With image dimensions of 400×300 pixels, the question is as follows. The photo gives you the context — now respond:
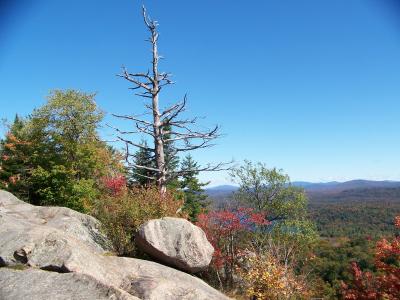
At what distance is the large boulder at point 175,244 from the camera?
10.3 metres

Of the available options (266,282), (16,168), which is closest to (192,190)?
(16,168)

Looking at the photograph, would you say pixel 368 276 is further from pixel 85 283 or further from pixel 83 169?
pixel 85 283

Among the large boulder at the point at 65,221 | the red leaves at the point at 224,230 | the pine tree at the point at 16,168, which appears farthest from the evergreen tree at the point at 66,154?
the red leaves at the point at 224,230

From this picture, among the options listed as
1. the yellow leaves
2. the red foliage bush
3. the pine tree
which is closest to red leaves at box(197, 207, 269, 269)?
the red foliage bush

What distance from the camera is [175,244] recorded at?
10.5 meters

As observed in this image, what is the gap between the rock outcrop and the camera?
6332 millimetres

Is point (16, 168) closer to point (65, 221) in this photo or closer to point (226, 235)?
point (65, 221)

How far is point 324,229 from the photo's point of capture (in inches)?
5349

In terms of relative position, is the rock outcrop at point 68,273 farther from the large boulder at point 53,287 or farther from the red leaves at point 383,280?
the red leaves at point 383,280

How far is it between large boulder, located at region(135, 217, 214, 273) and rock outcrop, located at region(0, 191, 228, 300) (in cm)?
78

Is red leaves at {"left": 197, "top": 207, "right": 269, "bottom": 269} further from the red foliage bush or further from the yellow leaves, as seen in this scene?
the yellow leaves

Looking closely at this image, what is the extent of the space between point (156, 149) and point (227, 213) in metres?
4.95

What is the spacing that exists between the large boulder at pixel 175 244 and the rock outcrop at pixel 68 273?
78 cm

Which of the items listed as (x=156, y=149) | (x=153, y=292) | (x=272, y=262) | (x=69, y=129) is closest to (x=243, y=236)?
(x=272, y=262)
